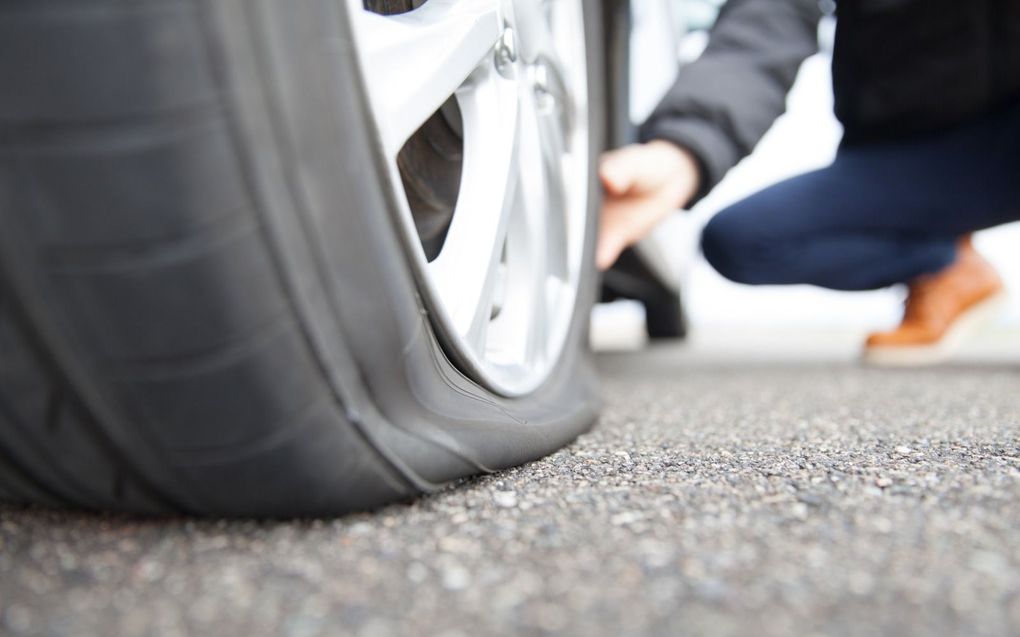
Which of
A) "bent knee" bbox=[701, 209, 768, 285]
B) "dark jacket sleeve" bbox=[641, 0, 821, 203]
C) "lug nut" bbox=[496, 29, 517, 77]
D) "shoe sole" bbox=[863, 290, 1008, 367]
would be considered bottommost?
"shoe sole" bbox=[863, 290, 1008, 367]

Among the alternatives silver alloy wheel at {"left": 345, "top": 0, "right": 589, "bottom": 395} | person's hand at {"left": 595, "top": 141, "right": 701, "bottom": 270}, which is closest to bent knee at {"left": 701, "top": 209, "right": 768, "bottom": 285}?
person's hand at {"left": 595, "top": 141, "right": 701, "bottom": 270}

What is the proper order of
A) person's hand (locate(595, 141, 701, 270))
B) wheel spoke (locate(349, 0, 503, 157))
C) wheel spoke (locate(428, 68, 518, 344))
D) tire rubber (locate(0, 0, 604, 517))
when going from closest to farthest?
tire rubber (locate(0, 0, 604, 517))
wheel spoke (locate(349, 0, 503, 157))
wheel spoke (locate(428, 68, 518, 344))
person's hand (locate(595, 141, 701, 270))

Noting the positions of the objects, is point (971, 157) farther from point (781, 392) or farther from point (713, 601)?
point (713, 601)

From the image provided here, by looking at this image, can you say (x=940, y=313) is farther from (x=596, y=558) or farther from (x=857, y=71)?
(x=596, y=558)

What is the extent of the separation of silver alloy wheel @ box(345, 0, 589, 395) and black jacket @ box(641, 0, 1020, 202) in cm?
27

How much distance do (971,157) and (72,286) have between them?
5.88ft

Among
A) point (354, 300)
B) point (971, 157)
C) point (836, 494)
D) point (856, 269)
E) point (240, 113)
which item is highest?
point (240, 113)

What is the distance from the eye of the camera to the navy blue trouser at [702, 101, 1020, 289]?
168 centimetres

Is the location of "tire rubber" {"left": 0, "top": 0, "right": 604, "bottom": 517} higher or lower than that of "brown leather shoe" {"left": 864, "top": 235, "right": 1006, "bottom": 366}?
higher

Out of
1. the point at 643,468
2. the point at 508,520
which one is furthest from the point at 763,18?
the point at 508,520

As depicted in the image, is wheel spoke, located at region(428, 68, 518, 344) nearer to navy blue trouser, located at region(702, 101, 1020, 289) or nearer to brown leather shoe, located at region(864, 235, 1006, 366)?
navy blue trouser, located at region(702, 101, 1020, 289)

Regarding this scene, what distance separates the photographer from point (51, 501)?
1.74 feet

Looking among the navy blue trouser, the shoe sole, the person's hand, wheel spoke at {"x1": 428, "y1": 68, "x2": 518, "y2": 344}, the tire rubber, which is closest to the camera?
the tire rubber

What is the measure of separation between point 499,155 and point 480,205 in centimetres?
6
